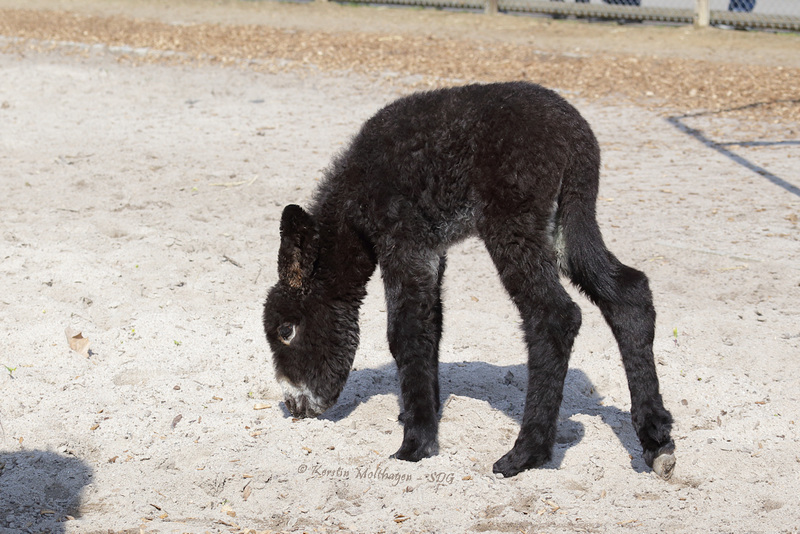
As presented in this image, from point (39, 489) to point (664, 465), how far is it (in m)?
2.82

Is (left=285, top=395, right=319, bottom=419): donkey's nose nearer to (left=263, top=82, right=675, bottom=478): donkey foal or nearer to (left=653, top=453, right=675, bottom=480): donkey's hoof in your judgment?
(left=263, top=82, right=675, bottom=478): donkey foal

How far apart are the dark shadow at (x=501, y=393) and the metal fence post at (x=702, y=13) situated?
12.0m

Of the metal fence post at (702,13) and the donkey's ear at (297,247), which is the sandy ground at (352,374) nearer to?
the donkey's ear at (297,247)

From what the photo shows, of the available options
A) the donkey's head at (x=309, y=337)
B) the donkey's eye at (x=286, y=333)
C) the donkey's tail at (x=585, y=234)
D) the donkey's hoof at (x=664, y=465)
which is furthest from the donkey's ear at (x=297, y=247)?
the donkey's hoof at (x=664, y=465)

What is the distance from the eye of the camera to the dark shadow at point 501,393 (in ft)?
13.9

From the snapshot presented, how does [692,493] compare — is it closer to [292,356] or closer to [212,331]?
[292,356]

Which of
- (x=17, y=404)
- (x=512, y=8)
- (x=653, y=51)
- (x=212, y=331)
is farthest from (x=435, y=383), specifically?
(x=512, y=8)

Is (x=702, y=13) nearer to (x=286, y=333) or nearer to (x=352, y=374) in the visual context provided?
(x=352, y=374)

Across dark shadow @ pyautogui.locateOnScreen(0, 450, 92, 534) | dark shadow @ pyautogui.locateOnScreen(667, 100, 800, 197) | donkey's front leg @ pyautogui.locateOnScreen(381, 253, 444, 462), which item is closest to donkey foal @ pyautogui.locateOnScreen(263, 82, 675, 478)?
donkey's front leg @ pyautogui.locateOnScreen(381, 253, 444, 462)

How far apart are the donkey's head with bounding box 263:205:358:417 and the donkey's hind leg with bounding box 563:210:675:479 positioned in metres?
1.24

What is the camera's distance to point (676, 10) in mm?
15031

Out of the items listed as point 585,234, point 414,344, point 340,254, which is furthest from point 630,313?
point 340,254

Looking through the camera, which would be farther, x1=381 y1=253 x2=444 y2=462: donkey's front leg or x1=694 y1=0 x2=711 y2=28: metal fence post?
x1=694 y1=0 x2=711 y2=28: metal fence post

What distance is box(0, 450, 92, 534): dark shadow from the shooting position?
3.32 meters
